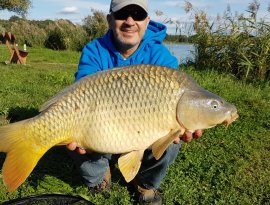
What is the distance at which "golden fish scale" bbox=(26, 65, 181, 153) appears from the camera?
182 cm

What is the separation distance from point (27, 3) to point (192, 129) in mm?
23471

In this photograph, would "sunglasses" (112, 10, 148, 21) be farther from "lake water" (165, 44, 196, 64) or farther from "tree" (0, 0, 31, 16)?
"tree" (0, 0, 31, 16)

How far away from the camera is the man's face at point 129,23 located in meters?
2.37

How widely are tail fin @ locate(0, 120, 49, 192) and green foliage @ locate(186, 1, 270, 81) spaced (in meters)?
4.09

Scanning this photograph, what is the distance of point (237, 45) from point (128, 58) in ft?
12.0

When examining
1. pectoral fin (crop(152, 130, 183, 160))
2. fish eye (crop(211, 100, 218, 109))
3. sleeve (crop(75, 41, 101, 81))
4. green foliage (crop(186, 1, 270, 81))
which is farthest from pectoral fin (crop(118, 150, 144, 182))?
green foliage (crop(186, 1, 270, 81))

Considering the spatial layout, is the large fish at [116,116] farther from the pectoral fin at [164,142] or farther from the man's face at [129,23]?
the man's face at [129,23]

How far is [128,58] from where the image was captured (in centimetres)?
255

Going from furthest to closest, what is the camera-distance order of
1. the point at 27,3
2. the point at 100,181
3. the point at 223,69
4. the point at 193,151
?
1. the point at 27,3
2. the point at 223,69
3. the point at 193,151
4. the point at 100,181

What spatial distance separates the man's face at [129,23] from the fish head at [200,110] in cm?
69

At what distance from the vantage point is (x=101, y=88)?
1851mm

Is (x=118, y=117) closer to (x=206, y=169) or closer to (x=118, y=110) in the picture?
(x=118, y=110)

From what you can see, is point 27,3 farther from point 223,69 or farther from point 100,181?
point 100,181

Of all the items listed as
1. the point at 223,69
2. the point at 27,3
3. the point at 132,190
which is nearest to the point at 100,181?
the point at 132,190
